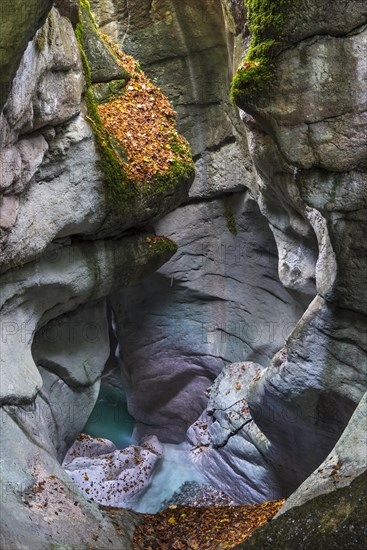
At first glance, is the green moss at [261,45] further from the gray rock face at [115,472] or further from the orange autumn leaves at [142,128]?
the gray rock face at [115,472]

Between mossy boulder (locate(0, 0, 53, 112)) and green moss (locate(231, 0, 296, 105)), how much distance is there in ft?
9.29

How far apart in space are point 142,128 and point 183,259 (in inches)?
175

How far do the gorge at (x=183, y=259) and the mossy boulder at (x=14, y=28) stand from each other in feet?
0.05

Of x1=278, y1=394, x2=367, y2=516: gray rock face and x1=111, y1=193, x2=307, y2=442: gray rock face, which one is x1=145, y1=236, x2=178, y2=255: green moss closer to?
x1=111, y1=193, x2=307, y2=442: gray rock face

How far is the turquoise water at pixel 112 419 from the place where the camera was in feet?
58.1

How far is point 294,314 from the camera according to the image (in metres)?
13.2

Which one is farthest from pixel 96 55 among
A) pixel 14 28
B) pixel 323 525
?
pixel 323 525

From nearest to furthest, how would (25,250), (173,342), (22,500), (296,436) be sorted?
(22,500) → (25,250) → (296,436) → (173,342)

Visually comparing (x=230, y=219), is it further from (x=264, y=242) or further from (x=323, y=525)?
(x=323, y=525)

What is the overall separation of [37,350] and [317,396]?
4693 millimetres

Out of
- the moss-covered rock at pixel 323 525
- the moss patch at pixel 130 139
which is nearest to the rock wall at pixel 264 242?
the moss patch at pixel 130 139

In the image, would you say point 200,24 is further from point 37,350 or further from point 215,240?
point 37,350

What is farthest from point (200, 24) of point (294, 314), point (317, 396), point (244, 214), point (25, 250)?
point (317, 396)

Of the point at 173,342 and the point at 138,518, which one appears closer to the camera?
the point at 138,518
